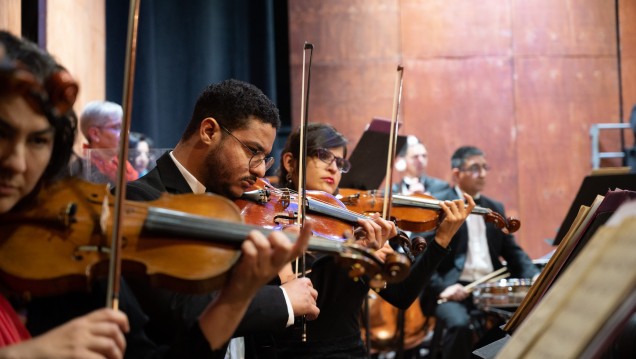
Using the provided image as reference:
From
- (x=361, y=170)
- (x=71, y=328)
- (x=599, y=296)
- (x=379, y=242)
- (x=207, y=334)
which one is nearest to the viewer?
(x=599, y=296)

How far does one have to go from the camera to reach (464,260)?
16.8 ft

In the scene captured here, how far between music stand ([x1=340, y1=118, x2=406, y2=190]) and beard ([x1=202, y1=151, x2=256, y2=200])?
158cm

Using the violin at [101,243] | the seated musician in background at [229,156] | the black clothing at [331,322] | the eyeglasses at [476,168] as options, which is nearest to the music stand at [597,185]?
the black clothing at [331,322]

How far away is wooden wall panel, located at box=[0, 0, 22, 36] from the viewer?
3.03m

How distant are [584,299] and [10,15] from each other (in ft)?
9.17

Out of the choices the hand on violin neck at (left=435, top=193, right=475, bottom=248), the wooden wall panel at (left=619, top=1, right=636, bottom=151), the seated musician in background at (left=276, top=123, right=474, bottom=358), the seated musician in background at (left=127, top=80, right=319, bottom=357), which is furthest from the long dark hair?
the wooden wall panel at (left=619, top=1, right=636, bottom=151)

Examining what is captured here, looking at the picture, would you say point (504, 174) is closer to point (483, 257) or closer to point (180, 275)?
point (483, 257)

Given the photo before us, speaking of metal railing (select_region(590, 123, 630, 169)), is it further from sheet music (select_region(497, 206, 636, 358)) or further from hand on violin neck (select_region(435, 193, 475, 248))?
sheet music (select_region(497, 206, 636, 358))

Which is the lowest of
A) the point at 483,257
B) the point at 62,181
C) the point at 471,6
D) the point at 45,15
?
the point at 483,257

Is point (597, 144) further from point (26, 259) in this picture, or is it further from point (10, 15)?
point (26, 259)

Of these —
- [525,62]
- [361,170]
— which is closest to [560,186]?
→ [525,62]

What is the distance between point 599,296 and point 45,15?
11.4ft

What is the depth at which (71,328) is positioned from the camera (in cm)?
114

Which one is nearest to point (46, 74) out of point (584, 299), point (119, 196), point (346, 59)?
point (119, 196)
